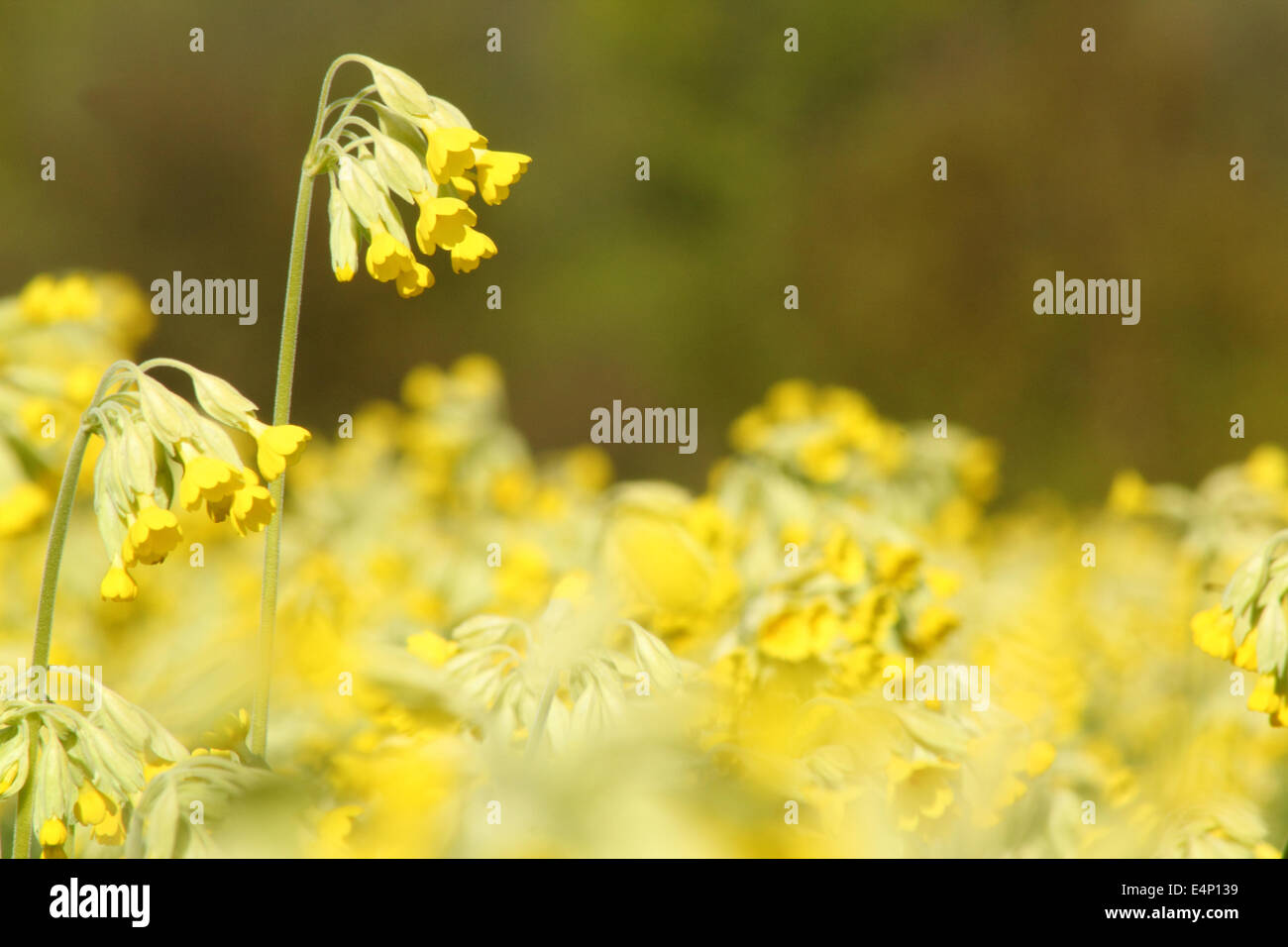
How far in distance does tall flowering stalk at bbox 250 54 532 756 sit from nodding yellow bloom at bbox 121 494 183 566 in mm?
52

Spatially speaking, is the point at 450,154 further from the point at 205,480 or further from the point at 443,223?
the point at 205,480

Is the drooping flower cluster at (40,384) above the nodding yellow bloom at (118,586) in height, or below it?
above

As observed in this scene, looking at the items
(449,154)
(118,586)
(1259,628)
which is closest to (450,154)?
(449,154)

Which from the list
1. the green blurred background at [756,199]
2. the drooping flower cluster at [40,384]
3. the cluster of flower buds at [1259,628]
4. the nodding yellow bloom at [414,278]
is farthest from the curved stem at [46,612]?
the green blurred background at [756,199]

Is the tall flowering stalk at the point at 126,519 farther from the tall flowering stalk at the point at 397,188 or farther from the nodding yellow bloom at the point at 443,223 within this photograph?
the nodding yellow bloom at the point at 443,223

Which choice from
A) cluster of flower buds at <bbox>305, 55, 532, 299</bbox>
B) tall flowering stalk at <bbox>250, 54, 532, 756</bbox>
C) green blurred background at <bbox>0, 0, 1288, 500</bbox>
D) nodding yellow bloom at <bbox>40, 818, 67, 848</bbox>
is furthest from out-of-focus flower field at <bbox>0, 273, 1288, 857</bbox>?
green blurred background at <bbox>0, 0, 1288, 500</bbox>

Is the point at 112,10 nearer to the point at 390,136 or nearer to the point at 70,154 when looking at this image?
the point at 70,154

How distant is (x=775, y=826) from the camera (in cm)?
36

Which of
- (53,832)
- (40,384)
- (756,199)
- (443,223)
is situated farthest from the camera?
(756,199)

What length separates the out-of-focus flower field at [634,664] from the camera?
1.32ft

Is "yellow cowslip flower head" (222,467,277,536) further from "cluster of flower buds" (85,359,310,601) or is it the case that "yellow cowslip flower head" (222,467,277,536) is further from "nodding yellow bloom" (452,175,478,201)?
"nodding yellow bloom" (452,175,478,201)

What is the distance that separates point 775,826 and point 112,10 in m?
5.46

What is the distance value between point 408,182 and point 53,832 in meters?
0.40

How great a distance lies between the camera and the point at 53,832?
2.00 feet
